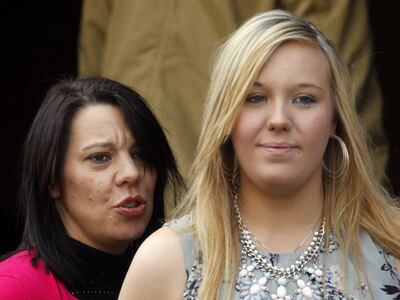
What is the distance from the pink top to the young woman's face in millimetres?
706

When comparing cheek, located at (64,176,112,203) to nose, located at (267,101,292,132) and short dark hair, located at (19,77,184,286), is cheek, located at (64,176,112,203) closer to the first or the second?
short dark hair, located at (19,77,184,286)

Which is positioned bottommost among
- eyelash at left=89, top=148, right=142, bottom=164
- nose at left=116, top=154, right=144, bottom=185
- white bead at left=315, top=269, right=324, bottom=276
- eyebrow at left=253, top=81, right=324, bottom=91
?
white bead at left=315, top=269, right=324, bottom=276

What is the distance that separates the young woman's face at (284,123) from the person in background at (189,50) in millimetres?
1417

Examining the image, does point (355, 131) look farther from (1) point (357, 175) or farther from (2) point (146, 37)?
(2) point (146, 37)

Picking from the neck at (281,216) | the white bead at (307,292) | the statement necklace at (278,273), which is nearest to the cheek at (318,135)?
the neck at (281,216)

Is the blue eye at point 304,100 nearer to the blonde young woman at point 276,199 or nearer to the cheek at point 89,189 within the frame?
the blonde young woman at point 276,199

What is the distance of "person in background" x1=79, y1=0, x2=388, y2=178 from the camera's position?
14.7 feet

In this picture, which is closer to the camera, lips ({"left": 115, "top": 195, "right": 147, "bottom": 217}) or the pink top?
the pink top

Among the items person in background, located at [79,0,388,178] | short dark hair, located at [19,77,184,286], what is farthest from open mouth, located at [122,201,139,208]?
person in background, located at [79,0,388,178]

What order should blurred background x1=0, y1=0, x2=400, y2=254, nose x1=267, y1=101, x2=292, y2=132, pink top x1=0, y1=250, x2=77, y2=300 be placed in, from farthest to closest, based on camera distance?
blurred background x1=0, y1=0, x2=400, y2=254 → pink top x1=0, y1=250, x2=77, y2=300 → nose x1=267, y1=101, x2=292, y2=132

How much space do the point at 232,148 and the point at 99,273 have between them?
68cm

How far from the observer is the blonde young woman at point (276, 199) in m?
2.99

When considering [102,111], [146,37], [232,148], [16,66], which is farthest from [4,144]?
[232,148]

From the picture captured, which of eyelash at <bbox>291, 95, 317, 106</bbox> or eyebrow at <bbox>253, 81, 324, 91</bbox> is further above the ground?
eyebrow at <bbox>253, 81, 324, 91</bbox>
